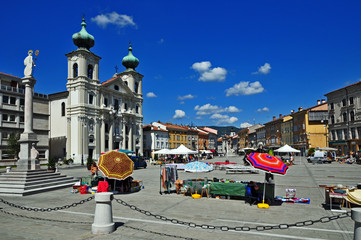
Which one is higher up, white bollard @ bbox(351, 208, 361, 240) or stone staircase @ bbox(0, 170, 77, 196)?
white bollard @ bbox(351, 208, 361, 240)

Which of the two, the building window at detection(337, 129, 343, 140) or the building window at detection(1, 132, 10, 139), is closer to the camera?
the building window at detection(1, 132, 10, 139)

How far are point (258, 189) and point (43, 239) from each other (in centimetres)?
796

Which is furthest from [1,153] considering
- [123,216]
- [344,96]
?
[344,96]

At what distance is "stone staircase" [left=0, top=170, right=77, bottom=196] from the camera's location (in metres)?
14.4

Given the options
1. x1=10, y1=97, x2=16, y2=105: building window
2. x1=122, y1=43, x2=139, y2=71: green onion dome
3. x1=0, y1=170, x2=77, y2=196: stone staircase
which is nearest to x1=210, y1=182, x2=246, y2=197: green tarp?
x1=0, y1=170, x2=77, y2=196: stone staircase

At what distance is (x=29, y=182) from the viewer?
49.3ft

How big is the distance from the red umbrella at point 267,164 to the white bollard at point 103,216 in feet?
18.4

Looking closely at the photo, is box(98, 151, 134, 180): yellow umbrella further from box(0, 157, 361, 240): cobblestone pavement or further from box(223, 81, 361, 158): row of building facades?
box(223, 81, 361, 158): row of building facades

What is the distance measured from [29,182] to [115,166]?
17.5 ft

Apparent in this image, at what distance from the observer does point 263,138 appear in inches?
4028

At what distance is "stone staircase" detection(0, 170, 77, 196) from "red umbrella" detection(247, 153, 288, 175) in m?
11.2

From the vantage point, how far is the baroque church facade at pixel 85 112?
51.6m

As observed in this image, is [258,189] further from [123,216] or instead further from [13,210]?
[13,210]

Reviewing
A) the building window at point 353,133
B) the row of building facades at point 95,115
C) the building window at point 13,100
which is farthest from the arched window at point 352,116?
the building window at point 13,100
